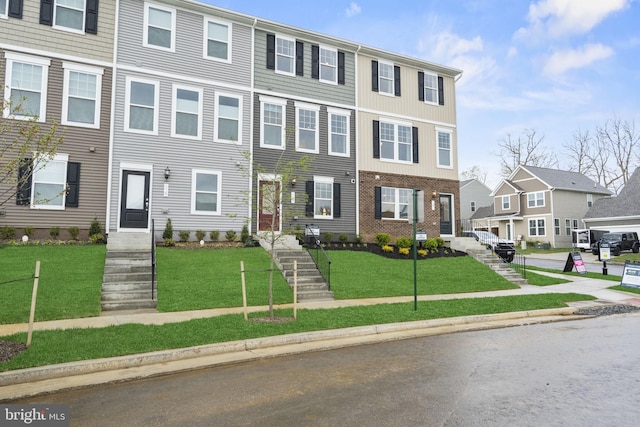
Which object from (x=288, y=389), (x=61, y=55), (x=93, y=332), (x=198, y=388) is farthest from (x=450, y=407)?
(x=61, y=55)

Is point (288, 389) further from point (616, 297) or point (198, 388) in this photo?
point (616, 297)

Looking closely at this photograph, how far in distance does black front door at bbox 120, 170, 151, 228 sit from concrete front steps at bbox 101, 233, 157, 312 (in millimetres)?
914

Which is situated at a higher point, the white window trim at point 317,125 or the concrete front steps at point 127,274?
the white window trim at point 317,125

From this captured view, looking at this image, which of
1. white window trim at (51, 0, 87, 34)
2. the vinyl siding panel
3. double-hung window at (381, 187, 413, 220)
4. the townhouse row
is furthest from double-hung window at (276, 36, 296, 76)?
white window trim at (51, 0, 87, 34)

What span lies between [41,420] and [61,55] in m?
14.8

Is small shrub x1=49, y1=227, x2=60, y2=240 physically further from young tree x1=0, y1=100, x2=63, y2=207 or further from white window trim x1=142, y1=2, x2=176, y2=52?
white window trim x1=142, y1=2, x2=176, y2=52

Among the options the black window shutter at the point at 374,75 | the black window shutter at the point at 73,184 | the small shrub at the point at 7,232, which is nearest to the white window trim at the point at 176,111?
the black window shutter at the point at 73,184

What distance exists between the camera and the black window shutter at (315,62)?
2005cm

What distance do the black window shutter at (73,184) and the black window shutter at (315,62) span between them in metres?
10.5

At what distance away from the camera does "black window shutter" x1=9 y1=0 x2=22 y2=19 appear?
15.0 metres

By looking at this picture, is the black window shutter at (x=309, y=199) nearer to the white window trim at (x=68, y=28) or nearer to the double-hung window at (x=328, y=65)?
the double-hung window at (x=328, y=65)

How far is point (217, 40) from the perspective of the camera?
18.1 m

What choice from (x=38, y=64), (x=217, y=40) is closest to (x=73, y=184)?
(x=38, y=64)

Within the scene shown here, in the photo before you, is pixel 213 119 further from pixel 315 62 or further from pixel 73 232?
pixel 73 232
